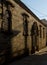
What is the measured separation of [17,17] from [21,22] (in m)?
1.25

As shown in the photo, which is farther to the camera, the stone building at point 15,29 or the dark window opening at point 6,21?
the stone building at point 15,29

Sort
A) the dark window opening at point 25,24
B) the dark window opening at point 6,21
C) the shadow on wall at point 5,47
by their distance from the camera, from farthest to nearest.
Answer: the dark window opening at point 25,24 → the dark window opening at point 6,21 → the shadow on wall at point 5,47

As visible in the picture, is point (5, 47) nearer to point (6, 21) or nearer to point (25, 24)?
point (6, 21)

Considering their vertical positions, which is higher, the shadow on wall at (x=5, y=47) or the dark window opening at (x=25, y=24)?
the dark window opening at (x=25, y=24)

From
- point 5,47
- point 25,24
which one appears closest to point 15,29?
point 5,47

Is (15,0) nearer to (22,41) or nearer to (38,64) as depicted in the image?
(22,41)

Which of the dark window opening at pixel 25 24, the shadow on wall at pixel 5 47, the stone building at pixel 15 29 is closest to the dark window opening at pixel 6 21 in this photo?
the stone building at pixel 15 29

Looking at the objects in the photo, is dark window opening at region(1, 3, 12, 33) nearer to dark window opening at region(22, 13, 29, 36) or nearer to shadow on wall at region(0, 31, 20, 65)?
shadow on wall at region(0, 31, 20, 65)

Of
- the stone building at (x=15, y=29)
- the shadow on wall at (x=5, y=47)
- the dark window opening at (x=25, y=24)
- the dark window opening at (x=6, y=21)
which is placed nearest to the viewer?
the shadow on wall at (x=5, y=47)

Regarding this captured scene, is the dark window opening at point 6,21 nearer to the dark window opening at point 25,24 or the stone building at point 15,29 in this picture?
the stone building at point 15,29

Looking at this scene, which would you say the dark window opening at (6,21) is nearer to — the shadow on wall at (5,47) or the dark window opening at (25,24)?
the shadow on wall at (5,47)

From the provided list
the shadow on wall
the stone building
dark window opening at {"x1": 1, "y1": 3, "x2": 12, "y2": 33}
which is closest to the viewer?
the shadow on wall

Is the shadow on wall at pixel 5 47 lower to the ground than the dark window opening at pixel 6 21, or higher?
lower

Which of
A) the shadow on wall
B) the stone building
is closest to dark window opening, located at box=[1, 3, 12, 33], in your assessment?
the stone building
